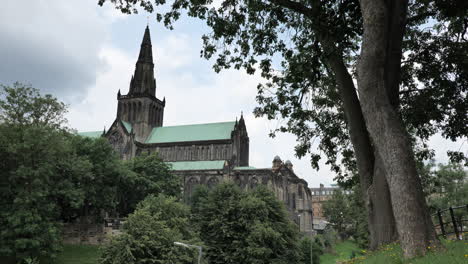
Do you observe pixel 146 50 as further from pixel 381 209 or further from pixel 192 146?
pixel 381 209

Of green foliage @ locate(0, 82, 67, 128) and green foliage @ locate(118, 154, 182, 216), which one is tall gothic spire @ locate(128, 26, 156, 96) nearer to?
green foliage @ locate(118, 154, 182, 216)

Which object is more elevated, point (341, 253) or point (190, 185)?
point (190, 185)

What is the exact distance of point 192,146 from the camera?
78625 millimetres

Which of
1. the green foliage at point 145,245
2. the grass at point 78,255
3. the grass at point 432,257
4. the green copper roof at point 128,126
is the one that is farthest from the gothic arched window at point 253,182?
the grass at point 432,257

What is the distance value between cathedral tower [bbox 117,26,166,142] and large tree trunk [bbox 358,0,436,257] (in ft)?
252

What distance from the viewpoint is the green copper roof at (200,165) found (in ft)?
237

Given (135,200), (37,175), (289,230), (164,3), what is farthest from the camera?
(135,200)

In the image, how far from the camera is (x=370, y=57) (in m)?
9.09

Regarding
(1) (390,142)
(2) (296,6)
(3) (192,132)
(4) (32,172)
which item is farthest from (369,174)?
(3) (192,132)

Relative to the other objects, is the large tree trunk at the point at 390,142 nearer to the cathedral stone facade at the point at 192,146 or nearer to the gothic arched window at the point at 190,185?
the cathedral stone facade at the point at 192,146

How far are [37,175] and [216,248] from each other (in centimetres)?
1753

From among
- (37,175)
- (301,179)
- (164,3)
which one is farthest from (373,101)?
(301,179)

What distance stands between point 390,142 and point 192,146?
71180 millimetres

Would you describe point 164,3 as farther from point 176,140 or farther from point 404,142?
point 176,140
